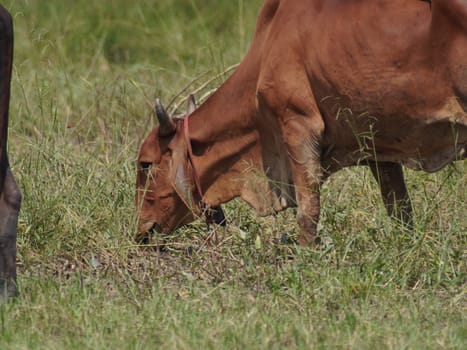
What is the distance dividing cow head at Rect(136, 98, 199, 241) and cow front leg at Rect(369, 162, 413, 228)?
959 mm

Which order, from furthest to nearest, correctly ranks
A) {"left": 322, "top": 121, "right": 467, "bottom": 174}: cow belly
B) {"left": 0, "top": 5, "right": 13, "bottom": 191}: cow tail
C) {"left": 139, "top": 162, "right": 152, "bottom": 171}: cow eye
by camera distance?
{"left": 139, "top": 162, "right": 152, "bottom": 171}: cow eye → {"left": 322, "top": 121, "right": 467, "bottom": 174}: cow belly → {"left": 0, "top": 5, "right": 13, "bottom": 191}: cow tail

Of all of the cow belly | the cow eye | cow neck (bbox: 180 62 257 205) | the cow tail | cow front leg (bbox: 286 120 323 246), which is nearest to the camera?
the cow tail

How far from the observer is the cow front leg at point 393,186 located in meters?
6.47

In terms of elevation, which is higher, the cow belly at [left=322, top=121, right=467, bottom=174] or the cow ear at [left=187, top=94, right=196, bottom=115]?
the cow ear at [left=187, top=94, right=196, bottom=115]

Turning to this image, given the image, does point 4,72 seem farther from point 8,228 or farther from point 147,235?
point 147,235

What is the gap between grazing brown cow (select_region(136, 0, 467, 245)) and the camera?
5.64 meters

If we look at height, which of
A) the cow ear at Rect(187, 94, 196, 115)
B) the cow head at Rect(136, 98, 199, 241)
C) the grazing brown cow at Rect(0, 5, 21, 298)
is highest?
the grazing brown cow at Rect(0, 5, 21, 298)

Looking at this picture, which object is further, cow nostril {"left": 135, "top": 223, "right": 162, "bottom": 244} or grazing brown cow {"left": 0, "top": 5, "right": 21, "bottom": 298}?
cow nostril {"left": 135, "top": 223, "right": 162, "bottom": 244}

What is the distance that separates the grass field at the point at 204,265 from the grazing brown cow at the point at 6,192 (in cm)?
12

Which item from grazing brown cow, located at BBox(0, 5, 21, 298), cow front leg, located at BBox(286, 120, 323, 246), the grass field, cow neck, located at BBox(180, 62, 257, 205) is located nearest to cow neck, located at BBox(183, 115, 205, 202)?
cow neck, located at BBox(180, 62, 257, 205)

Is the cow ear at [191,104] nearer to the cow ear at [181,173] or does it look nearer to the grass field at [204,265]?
the cow ear at [181,173]

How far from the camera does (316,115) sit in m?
6.06

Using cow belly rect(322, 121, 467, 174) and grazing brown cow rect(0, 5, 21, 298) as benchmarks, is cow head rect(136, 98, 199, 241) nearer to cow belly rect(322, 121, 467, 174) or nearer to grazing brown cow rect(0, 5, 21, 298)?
cow belly rect(322, 121, 467, 174)

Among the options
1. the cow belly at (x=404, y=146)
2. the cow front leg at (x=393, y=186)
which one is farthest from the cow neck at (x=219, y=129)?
the cow front leg at (x=393, y=186)
